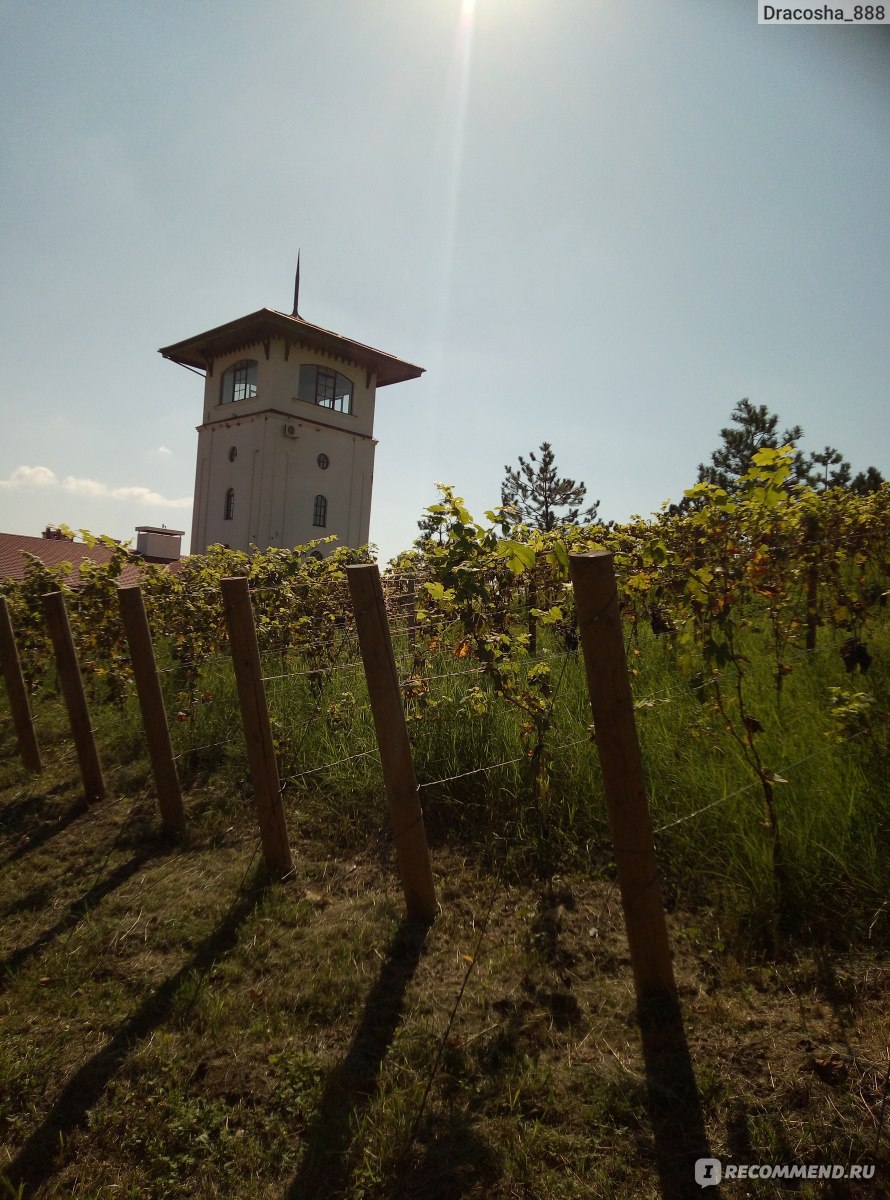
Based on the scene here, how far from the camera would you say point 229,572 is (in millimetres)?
7117

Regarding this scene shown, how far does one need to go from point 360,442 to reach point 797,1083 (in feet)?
110

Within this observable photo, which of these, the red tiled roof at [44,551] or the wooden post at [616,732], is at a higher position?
the red tiled roof at [44,551]

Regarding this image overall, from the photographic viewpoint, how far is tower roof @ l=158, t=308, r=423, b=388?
29578 millimetres

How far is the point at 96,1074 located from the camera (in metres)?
2.42

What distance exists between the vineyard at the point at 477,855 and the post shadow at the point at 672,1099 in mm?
19

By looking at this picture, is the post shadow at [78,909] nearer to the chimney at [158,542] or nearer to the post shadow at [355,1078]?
the post shadow at [355,1078]

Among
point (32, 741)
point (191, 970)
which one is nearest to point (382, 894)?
point (191, 970)

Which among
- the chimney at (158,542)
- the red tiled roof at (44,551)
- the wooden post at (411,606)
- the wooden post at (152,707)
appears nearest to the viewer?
the wooden post at (152,707)

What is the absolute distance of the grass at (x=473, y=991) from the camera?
1948 millimetres

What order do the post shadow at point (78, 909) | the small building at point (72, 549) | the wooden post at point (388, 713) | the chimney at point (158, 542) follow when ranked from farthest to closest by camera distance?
the chimney at point (158, 542), the small building at point (72, 549), the post shadow at point (78, 909), the wooden post at point (388, 713)

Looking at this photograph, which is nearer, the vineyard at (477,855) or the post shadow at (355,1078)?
the post shadow at (355,1078)

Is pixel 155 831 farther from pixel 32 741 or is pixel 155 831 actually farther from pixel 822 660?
pixel 822 660

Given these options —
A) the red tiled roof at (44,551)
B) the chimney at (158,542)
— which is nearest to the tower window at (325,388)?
the chimney at (158,542)

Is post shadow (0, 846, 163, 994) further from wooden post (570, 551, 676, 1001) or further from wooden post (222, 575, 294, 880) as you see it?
wooden post (570, 551, 676, 1001)
